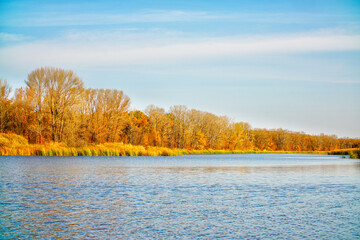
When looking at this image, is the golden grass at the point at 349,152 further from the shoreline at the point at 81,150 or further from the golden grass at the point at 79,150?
the golden grass at the point at 79,150


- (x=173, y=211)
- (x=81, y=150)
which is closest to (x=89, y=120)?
(x=81, y=150)

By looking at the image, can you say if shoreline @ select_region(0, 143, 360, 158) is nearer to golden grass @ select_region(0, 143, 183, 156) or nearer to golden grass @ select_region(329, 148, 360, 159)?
golden grass @ select_region(0, 143, 183, 156)

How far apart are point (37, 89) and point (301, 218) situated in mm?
50644

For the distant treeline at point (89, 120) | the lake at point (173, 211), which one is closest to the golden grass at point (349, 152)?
the distant treeline at point (89, 120)

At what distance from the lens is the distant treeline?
53875 mm

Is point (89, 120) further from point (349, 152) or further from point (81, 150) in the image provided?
point (349, 152)

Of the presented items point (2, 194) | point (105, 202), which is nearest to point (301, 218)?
point (105, 202)

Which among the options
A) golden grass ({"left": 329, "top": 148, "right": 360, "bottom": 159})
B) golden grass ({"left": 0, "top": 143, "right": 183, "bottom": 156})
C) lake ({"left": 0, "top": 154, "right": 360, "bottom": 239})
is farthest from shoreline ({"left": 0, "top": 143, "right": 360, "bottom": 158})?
lake ({"left": 0, "top": 154, "right": 360, "bottom": 239})

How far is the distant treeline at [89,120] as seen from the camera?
53875 mm

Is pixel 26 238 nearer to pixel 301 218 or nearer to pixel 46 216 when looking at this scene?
pixel 46 216

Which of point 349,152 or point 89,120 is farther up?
point 89,120

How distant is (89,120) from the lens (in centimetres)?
6331

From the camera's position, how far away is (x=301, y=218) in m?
10.6

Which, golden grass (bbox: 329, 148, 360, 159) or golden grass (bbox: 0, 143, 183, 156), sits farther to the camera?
golden grass (bbox: 329, 148, 360, 159)
